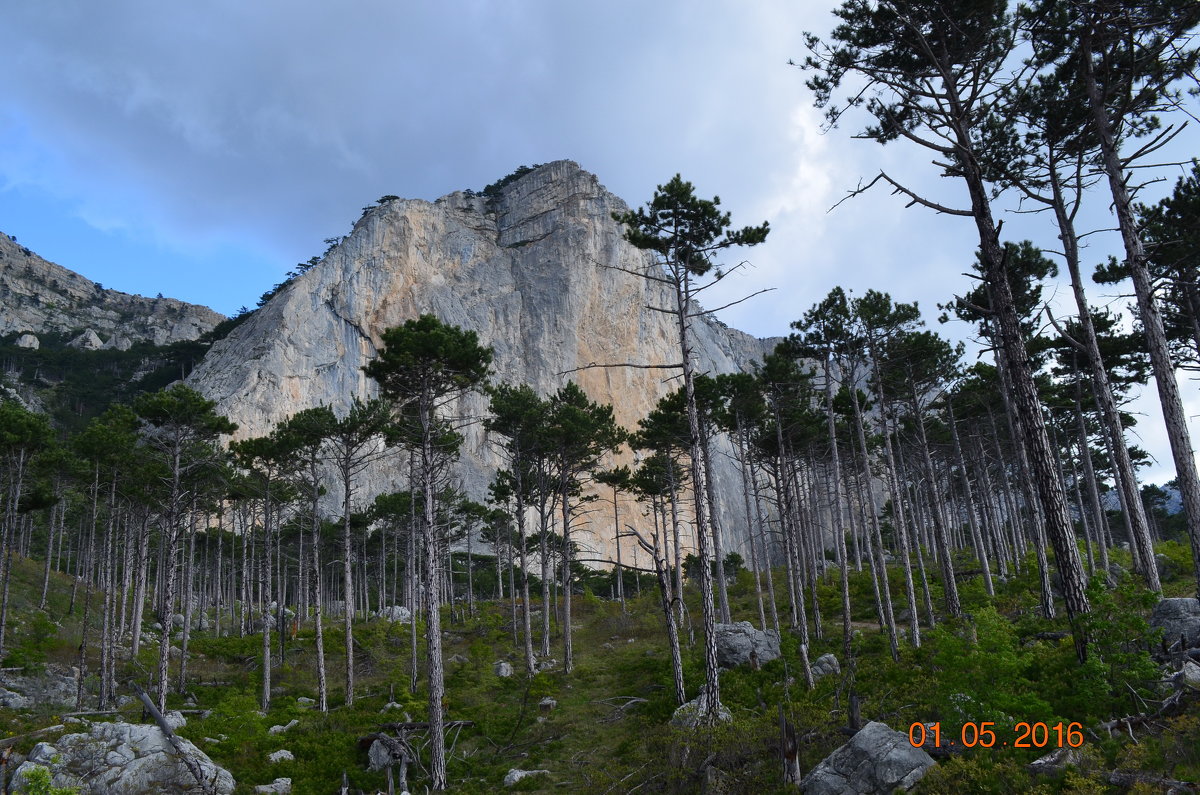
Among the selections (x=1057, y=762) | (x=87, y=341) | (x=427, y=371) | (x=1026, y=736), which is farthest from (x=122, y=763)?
(x=87, y=341)

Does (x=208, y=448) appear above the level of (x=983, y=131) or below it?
below

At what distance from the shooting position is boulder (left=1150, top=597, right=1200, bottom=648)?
31.1 feet

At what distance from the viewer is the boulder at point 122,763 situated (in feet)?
40.2

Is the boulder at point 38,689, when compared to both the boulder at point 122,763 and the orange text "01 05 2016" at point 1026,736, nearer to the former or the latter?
the boulder at point 122,763

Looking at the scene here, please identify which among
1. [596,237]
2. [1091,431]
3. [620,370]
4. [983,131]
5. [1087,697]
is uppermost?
[596,237]

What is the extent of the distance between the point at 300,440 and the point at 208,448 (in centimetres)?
431

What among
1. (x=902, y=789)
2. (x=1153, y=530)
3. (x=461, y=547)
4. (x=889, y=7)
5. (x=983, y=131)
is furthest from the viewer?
(x=461, y=547)

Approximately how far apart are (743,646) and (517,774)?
913 cm

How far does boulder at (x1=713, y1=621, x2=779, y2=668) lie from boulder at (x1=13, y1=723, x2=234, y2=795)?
1376 cm

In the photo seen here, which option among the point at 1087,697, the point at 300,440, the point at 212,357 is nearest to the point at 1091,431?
the point at 1087,697

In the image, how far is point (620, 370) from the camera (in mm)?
83000

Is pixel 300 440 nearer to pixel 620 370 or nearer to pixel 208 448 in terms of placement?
pixel 208 448

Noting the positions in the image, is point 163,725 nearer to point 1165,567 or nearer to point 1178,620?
point 1178,620

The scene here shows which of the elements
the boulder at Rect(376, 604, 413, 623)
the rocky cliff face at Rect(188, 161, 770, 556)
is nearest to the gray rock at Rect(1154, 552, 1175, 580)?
the boulder at Rect(376, 604, 413, 623)
